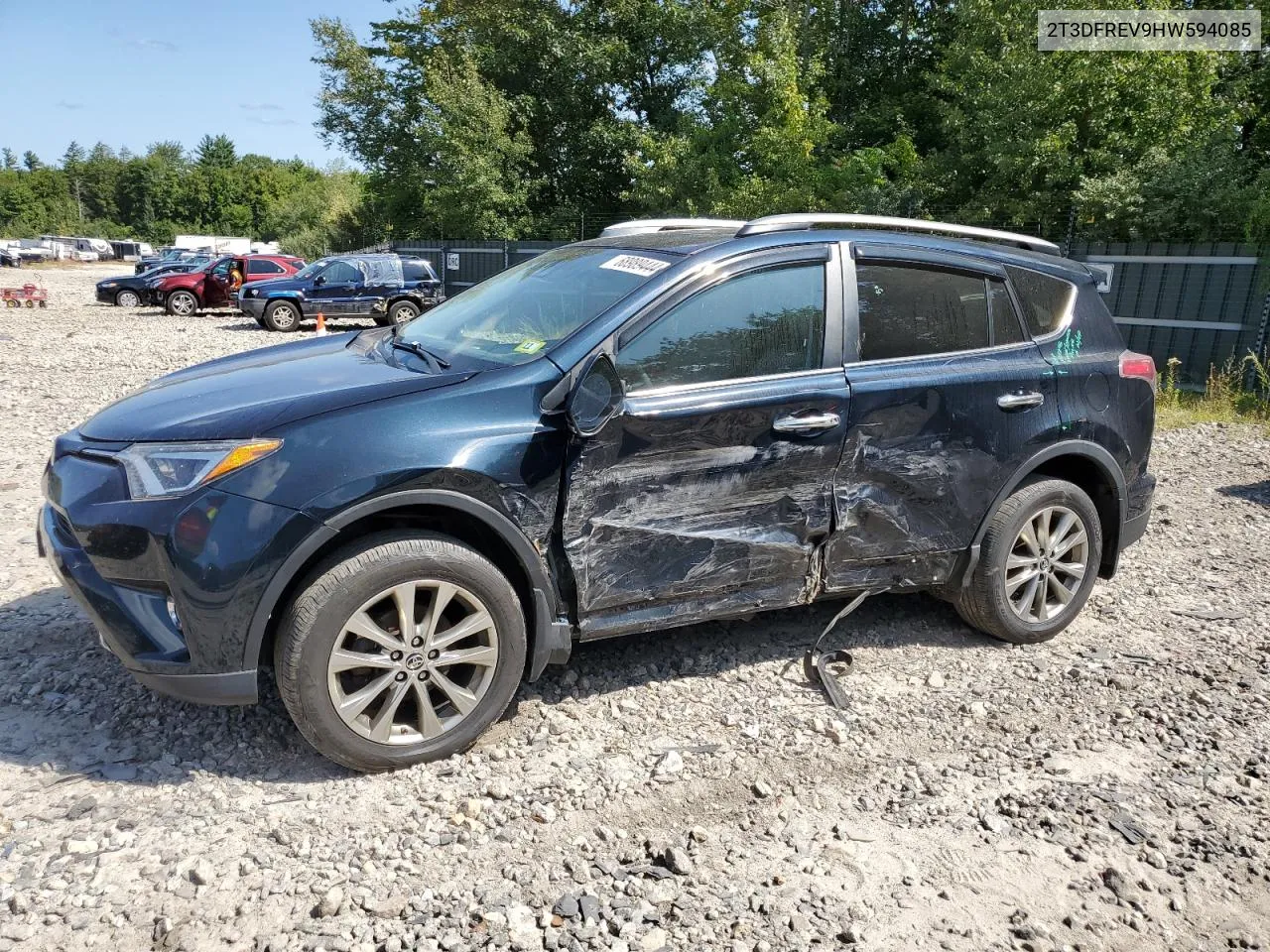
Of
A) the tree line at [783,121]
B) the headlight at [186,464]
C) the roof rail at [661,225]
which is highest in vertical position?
the tree line at [783,121]

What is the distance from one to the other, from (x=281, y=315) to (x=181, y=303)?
562cm

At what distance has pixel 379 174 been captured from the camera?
123 ft

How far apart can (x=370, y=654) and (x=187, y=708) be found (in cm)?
103

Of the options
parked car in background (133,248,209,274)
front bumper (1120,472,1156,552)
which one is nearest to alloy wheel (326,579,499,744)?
front bumper (1120,472,1156,552)

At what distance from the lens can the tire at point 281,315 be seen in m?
20.0

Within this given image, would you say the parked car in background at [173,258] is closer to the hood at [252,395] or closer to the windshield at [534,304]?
the windshield at [534,304]

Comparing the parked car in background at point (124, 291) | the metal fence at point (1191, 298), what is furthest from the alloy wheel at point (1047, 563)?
the parked car in background at point (124, 291)

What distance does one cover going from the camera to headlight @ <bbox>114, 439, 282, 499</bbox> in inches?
115

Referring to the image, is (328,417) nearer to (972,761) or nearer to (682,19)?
→ (972,761)

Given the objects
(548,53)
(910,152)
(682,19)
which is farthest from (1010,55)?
(548,53)

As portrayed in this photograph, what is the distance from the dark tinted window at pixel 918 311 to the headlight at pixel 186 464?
236cm

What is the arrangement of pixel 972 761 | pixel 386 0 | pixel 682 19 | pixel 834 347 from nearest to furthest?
pixel 972 761 < pixel 834 347 < pixel 682 19 < pixel 386 0

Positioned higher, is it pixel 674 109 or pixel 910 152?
pixel 674 109

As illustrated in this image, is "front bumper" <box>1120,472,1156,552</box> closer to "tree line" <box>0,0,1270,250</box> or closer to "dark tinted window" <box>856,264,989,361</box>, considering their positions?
"dark tinted window" <box>856,264,989,361</box>
